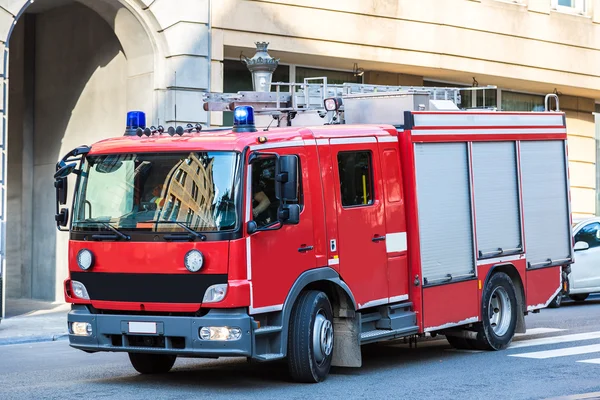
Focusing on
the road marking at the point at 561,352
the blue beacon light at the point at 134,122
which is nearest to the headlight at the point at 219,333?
the blue beacon light at the point at 134,122

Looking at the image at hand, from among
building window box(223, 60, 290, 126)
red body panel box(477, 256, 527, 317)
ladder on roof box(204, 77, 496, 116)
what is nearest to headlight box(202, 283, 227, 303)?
ladder on roof box(204, 77, 496, 116)

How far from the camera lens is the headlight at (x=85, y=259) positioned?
403 inches

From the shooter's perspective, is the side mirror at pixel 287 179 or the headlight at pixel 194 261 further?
the side mirror at pixel 287 179

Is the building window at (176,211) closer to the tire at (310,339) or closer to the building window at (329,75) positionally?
the tire at (310,339)

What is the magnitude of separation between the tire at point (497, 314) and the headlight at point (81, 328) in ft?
15.5

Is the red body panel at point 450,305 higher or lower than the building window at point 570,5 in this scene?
lower

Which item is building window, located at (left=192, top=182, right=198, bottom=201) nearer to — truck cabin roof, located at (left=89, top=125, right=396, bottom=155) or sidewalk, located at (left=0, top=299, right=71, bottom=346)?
truck cabin roof, located at (left=89, top=125, right=396, bottom=155)

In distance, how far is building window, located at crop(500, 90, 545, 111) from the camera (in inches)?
1041

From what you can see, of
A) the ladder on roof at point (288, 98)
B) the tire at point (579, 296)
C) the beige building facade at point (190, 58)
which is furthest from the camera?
the tire at point (579, 296)

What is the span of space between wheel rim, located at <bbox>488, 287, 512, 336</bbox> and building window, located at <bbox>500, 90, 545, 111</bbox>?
522 inches

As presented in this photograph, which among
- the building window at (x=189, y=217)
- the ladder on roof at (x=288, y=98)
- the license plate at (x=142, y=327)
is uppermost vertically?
the ladder on roof at (x=288, y=98)

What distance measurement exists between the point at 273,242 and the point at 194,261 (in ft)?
2.47

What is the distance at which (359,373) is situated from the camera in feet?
37.3

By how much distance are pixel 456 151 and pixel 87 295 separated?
4471 mm
